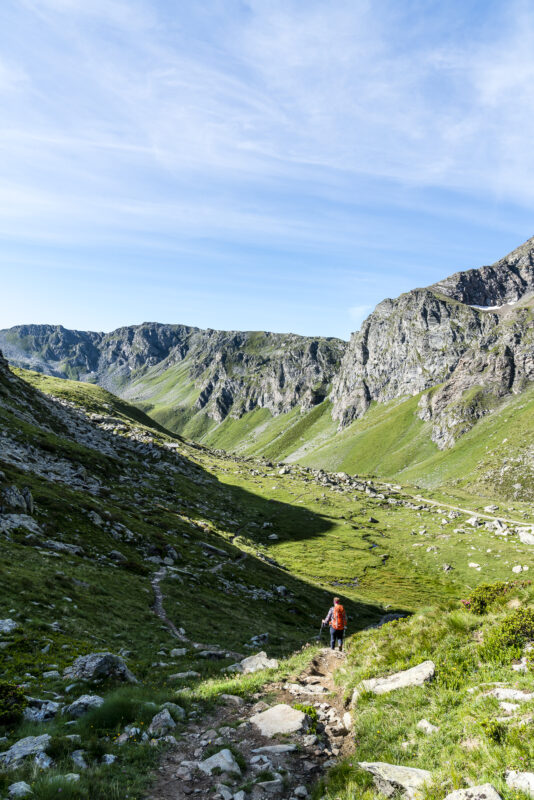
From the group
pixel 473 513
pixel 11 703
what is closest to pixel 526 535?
pixel 473 513

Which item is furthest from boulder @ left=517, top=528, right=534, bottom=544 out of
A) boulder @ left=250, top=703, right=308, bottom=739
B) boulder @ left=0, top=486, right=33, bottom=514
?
boulder @ left=0, top=486, right=33, bottom=514

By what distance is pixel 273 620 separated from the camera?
4709 cm

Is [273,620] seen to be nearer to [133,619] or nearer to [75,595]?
[133,619]

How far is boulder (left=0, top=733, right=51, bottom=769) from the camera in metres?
10.3

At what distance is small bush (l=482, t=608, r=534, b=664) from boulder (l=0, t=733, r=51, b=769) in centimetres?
1462

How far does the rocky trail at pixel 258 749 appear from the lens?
10281 mm

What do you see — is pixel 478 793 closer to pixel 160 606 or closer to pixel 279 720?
pixel 279 720

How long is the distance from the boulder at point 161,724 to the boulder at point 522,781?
1073 centimetres

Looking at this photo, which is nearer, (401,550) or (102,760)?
(102,760)

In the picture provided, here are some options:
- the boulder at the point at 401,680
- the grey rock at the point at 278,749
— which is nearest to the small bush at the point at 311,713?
the grey rock at the point at 278,749

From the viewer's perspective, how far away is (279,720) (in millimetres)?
14133

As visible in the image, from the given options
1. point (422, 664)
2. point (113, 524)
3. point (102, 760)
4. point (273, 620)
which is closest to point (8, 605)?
point (102, 760)

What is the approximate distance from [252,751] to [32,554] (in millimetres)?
27754

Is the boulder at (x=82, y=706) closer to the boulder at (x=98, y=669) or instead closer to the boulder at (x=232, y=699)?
the boulder at (x=98, y=669)
